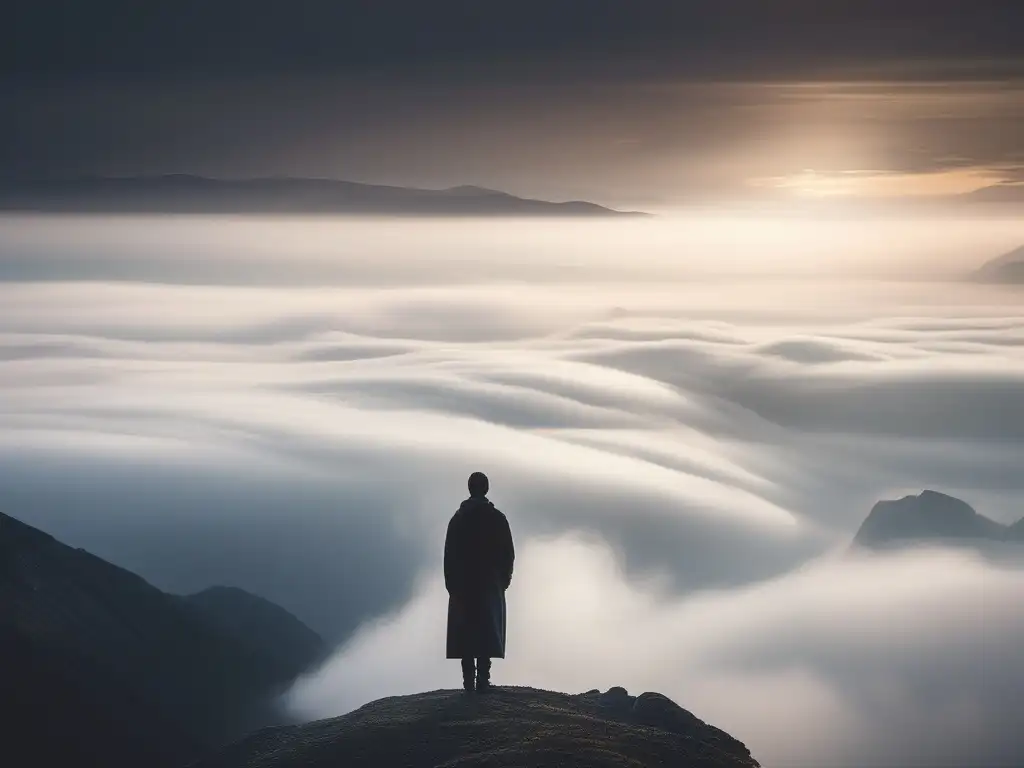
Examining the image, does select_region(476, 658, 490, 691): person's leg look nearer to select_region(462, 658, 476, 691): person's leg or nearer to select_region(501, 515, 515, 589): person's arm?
select_region(462, 658, 476, 691): person's leg

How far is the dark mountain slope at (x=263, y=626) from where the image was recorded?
419 ft

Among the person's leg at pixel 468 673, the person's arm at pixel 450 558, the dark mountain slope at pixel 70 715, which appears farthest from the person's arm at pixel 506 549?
the dark mountain slope at pixel 70 715

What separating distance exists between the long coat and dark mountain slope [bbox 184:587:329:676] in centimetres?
10877

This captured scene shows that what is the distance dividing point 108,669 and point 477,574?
76.1 m

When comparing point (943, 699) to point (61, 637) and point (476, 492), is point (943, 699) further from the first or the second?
point (476, 492)

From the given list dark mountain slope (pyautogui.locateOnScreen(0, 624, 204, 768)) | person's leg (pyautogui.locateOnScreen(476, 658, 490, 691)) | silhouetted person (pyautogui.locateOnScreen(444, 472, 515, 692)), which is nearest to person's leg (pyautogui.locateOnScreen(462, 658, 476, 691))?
person's leg (pyautogui.locateOnScreen(476, 658, 490, 691))

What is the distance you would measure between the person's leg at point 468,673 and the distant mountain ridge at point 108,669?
60.1 meters

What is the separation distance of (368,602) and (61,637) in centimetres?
8303

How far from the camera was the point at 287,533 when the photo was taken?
584 ft

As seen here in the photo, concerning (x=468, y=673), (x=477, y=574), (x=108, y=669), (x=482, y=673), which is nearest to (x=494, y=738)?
(x=482, y=673)

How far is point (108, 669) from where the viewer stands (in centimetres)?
8888

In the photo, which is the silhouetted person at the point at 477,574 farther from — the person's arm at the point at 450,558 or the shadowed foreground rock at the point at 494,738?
the shadowed foreground rock at the point at 494,738

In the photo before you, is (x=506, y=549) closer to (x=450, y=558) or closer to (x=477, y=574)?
(x=477, y=574)

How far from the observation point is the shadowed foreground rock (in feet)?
65.7
